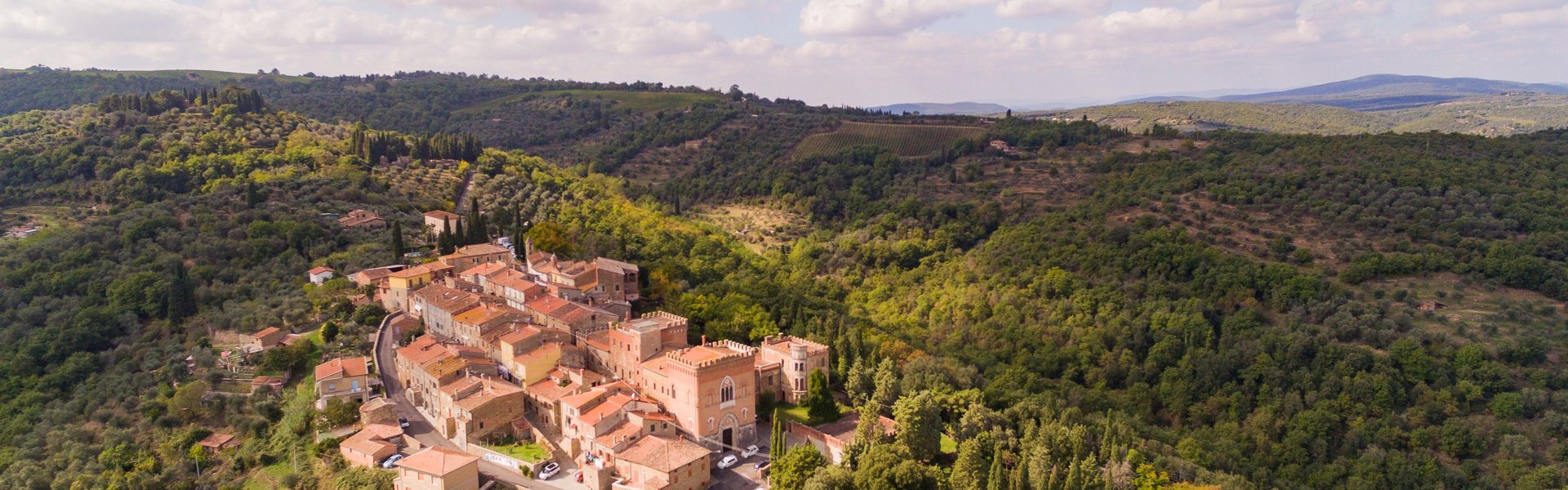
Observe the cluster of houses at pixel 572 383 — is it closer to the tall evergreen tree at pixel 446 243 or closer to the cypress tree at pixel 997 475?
the cypress tree at pixel 997 475

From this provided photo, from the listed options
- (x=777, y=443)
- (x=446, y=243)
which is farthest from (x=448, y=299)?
(x=777, y=443)

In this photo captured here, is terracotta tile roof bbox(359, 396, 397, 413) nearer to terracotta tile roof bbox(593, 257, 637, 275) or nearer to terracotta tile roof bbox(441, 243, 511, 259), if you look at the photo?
terracotta tile roof bbox(593, 257, 637, 275)

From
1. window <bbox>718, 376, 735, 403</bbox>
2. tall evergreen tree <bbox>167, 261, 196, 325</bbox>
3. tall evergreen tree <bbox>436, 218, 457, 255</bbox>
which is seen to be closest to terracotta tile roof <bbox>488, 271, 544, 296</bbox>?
tall evergreen tree <bbox>436, 218, 457, 255</bbox>

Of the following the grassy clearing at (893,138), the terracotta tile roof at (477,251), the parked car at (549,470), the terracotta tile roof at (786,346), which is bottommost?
the parked car at (549,470)

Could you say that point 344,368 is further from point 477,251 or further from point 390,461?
point 477,251

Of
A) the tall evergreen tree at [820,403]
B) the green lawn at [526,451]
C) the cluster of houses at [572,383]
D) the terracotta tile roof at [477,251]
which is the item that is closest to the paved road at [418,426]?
the cluster of houses at [572,383]
